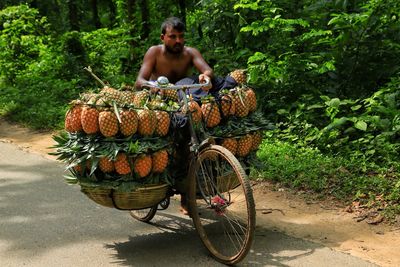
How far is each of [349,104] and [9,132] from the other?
5.79 m

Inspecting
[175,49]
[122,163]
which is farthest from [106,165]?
Answer: [175,49]

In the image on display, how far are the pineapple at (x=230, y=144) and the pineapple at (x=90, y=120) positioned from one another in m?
1.06

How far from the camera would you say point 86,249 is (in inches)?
176

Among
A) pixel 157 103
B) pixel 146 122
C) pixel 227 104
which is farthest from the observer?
pixel 227 104

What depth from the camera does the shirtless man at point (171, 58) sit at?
194 inches

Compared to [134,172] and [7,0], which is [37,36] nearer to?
[7,0]

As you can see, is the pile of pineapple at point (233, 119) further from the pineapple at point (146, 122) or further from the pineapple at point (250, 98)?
the pineapple at point (146, 122)

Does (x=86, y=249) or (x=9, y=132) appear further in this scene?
(x=9, y=132)

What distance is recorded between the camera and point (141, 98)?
168 inches

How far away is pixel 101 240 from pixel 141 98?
1.31 metres

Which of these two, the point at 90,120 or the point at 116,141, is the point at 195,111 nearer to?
the point at 116,141

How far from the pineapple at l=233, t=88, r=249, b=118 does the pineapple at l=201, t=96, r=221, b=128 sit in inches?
7.2

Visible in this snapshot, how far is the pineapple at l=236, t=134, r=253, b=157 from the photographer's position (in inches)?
178

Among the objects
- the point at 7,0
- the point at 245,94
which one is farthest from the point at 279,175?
the point at 7,0
